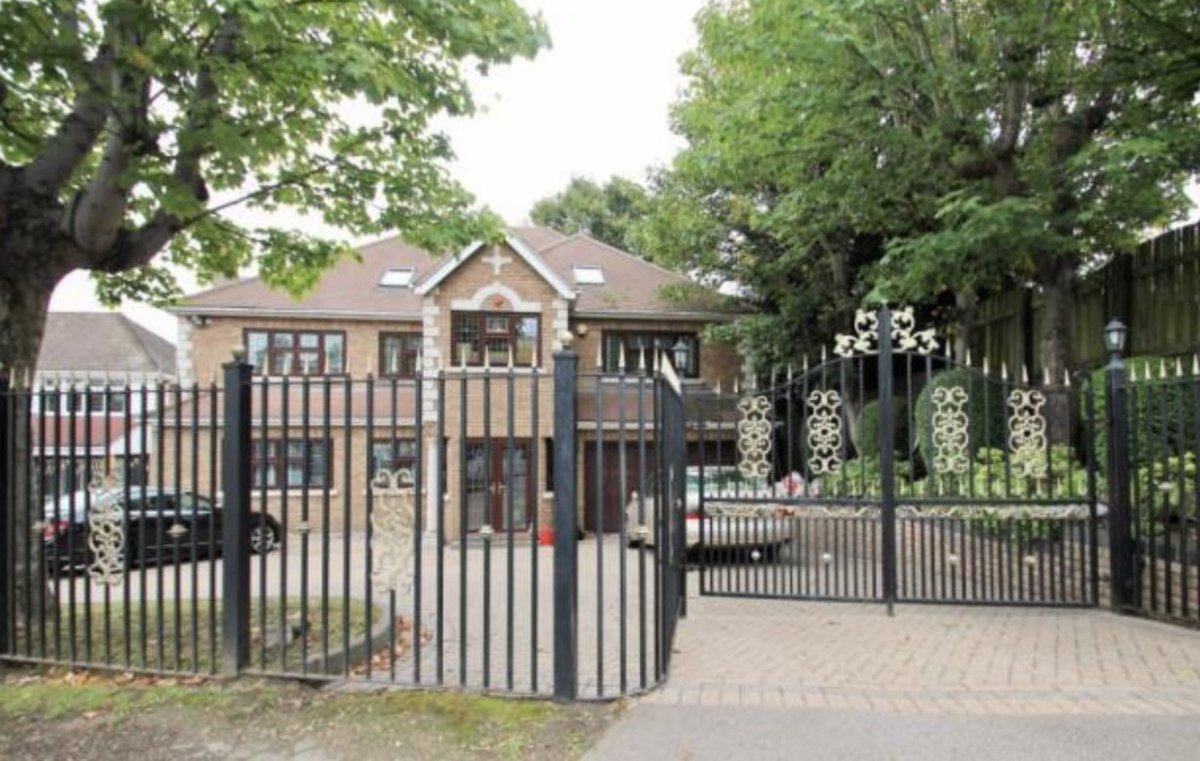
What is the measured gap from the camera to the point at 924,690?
17.5 feet

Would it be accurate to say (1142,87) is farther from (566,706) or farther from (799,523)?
(566,706)

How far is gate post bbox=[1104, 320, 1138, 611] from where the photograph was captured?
718cm

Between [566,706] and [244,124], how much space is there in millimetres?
5171

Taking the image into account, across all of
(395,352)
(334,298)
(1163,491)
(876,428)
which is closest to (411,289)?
(395,352)

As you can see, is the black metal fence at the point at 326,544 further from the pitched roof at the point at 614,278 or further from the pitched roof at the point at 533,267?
the pitched roof at the point at 614,278

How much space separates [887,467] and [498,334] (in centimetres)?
1296

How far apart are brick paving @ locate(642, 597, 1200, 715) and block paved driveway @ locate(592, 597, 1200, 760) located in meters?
0.01

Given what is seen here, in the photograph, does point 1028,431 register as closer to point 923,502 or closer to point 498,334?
point 923,502

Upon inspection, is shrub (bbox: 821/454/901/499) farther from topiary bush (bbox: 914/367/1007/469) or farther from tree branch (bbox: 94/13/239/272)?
tree branch (bbox: 94/13/239/272)

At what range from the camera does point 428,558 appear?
14.6 m

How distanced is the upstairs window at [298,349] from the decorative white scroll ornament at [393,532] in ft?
51.2

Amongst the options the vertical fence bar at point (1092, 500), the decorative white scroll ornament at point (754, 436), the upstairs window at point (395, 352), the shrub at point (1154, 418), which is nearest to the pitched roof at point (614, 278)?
the upstairs window at point (395, 352)

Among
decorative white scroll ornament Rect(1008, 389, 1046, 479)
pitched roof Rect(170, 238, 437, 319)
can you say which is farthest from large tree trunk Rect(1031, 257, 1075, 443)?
pitched roof Rect(170, 238, 437, 319)

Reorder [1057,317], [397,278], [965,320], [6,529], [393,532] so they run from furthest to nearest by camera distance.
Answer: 1. [397,278]
2. [965,320]
3. [1057,317]
4. [6,529]
5. [393,532]
